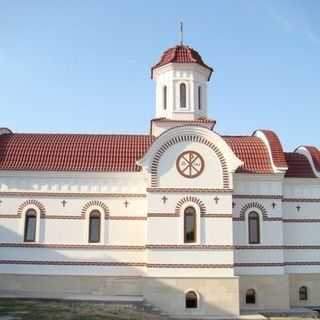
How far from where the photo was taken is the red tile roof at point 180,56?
24.1 m

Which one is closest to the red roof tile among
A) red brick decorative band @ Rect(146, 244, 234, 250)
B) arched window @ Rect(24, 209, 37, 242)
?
red brick decorative band @ Rect(146, 244, 234, 250)

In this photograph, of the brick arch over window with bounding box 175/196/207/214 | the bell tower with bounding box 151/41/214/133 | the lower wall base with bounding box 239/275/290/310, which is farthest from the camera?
the bell tower with bounding box 151/41/214/133

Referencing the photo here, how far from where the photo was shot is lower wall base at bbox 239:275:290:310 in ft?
69.6

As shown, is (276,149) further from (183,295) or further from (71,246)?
(71,246)

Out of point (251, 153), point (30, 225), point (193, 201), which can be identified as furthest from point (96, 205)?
point (251, 153)

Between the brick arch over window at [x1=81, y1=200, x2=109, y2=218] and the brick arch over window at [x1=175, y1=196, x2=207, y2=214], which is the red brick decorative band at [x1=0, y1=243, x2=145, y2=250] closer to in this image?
the brick arch over window at [x1=81, y1=200, x2=109, y2=218]

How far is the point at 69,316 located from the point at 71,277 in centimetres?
539

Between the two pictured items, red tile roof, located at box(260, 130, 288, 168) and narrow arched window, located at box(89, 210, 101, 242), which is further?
red tile roof, located at box(260, 130, 288, 168)

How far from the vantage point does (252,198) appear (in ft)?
71.8

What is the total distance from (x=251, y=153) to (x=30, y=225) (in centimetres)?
1003

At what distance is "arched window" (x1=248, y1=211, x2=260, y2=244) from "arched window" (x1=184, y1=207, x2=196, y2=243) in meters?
2.87

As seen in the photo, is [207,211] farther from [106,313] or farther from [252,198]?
[106,313]

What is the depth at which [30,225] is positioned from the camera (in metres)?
21.5

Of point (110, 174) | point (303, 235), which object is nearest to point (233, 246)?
point (303, 235)
